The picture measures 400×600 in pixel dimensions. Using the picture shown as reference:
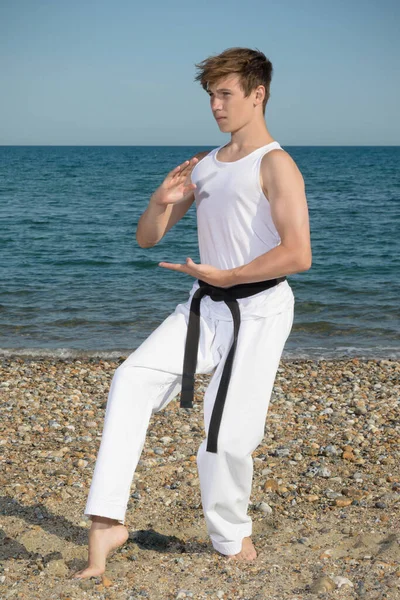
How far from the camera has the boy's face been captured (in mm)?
3359

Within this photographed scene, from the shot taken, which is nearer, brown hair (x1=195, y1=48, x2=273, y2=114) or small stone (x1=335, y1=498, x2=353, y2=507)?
brown hair (x1=195, y1=48, x2=273, y2=114)

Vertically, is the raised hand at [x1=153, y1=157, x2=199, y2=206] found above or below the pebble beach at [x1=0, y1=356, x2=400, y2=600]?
above

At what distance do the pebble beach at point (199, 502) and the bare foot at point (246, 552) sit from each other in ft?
0.11

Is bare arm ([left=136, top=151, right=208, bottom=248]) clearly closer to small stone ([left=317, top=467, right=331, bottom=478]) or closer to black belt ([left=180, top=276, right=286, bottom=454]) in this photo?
black belt ([left=180, top=276, right=286, bottom=454])

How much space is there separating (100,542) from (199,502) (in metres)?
1.47

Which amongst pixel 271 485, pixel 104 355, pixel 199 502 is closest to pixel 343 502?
pixel 271 485

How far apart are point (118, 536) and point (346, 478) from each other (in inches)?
90.0

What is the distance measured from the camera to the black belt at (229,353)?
11.3ft

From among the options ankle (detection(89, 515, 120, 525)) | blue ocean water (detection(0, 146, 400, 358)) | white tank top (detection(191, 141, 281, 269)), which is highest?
white tank top (detection(191, 141, 281, 269))

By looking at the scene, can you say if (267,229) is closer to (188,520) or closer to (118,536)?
(118,536)

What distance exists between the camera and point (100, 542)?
11.4 feet

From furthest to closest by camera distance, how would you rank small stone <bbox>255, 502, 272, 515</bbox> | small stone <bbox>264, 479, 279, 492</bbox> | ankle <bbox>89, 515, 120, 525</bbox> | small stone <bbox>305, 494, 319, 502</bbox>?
small stone <bbox>264, 479, 279, 492</bbox>, small stone <bbox>305, 494, 319, 502</bbox>, small stone <bbox>255, 502, 272, 515</bbox>, ankle <bbox>89, 515, 120, 525</bbox>

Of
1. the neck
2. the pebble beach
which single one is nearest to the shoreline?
the pebble beach

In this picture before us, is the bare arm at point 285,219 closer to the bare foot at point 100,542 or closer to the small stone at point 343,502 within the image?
the bare foot at point 100,542
